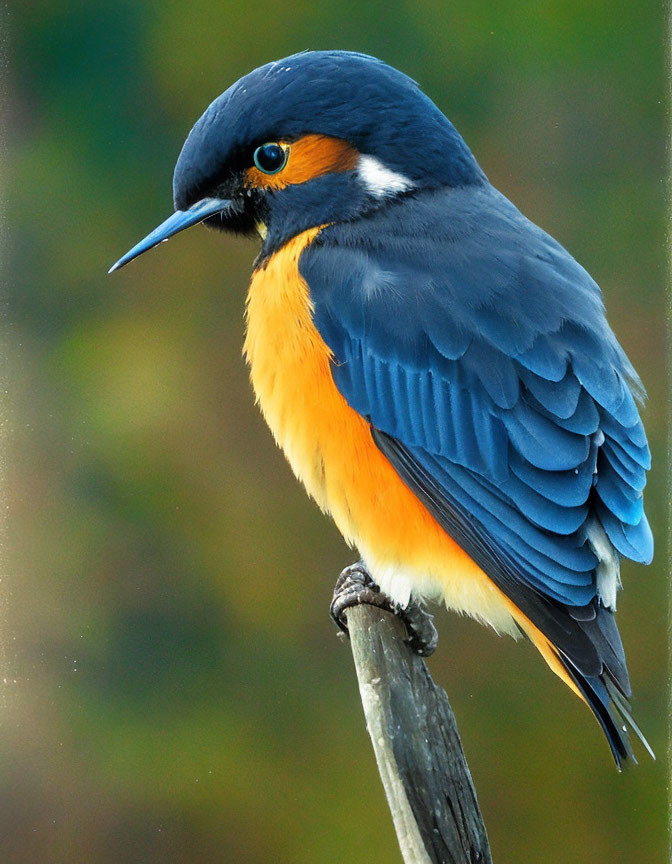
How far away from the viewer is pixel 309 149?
257 cm

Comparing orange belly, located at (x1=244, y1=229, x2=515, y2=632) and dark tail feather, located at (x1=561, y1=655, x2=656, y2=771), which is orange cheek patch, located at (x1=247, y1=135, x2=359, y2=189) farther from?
dark tail feather, located at (x1=561, y1=655, x2=656, y2=771)

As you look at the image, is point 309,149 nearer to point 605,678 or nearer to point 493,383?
point 493,383

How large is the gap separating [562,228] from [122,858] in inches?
83.2

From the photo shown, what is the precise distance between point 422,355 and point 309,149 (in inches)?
18.7

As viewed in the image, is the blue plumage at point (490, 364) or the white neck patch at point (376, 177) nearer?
the blue plumage at point (490, 364)

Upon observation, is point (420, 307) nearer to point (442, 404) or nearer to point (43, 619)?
point (442, 404)

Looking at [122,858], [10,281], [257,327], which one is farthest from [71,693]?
[257,327]

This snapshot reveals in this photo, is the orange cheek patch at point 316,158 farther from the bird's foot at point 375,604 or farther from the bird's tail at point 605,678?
the bird's tail at point 605,678

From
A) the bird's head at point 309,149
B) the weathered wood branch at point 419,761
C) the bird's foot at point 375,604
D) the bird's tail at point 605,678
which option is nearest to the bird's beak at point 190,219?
the bird's head at point 309,149

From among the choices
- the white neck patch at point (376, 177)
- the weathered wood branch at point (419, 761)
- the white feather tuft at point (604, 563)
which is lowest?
the weathered wood branch at point (419, 761)

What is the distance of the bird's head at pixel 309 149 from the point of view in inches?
99.2

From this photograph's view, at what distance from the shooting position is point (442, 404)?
2.45 meters

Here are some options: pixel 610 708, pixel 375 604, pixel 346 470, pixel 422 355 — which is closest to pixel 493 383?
pixel 422 355

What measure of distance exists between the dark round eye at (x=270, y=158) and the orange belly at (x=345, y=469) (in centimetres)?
15
